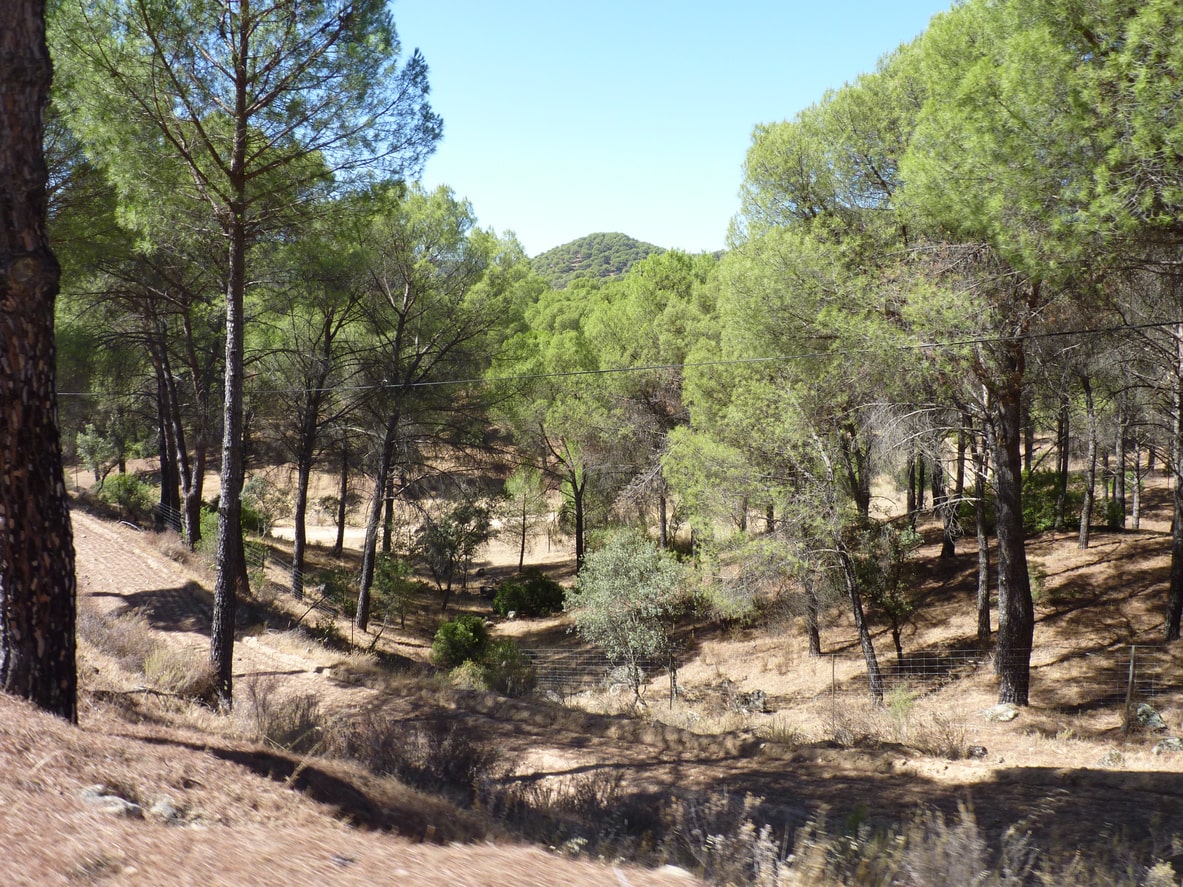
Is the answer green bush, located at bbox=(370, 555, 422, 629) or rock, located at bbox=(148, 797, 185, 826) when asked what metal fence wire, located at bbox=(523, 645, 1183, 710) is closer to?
green bush, located at bbox=(370, 555, 422, 629)

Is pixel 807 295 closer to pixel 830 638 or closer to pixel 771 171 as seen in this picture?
pixel 771 171

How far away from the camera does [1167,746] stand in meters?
8.36

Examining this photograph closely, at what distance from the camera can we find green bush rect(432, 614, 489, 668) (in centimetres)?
1730

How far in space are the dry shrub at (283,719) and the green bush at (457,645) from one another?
7916 mm

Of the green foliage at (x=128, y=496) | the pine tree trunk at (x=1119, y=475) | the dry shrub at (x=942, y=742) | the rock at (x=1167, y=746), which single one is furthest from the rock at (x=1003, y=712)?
the green foliage at (x=128, y=496)

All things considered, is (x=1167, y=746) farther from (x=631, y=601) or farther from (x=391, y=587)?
(x=391, y=587)

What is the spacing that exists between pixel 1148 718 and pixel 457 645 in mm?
12326

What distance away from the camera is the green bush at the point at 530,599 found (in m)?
24.5

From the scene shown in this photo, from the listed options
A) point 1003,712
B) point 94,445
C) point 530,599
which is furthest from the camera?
point 94,445

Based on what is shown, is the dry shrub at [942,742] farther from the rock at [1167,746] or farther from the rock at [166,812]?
the rock at [166,812]

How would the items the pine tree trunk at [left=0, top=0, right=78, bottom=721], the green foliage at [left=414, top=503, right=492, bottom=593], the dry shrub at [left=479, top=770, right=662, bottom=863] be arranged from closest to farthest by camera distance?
the dry shrub at [left=479, top=770, right=662, bottom=863], the pine tree trunk at [left=0, top=0, right=78, bottom=721], the green foliage at [left=414, top=503, right=492, bottom=593]

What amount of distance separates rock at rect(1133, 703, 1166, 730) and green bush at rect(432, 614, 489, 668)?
11.7 meters

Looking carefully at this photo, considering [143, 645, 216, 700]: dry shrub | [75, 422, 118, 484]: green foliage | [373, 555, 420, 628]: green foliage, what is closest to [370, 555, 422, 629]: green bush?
[373, 555, 420, 628]: green foliage

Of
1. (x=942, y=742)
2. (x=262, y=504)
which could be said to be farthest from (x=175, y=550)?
(x=262, y=504)
